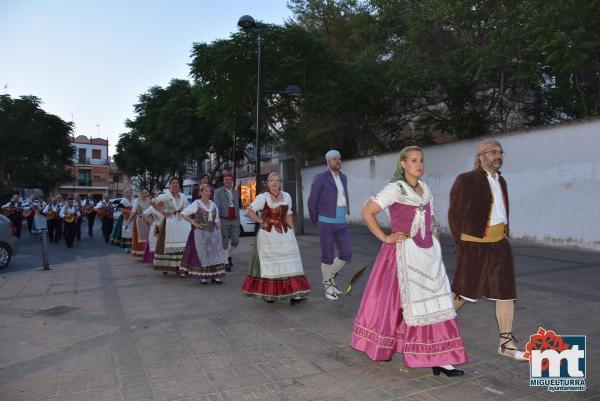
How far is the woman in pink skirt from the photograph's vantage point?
3.56 metres

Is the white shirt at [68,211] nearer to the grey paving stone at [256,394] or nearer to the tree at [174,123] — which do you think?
the tree at [174,123]

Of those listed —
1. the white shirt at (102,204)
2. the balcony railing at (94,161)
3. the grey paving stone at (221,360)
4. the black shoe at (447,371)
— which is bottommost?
the grey paving stone at (221,360)

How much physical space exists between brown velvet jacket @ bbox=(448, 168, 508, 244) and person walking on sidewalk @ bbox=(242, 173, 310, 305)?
2.69 m

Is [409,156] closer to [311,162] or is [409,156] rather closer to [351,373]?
[351,373]

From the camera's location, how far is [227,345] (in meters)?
4.61

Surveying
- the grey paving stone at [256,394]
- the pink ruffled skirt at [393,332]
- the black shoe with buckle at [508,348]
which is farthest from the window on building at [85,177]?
the black shoe with buckle at [508,348]

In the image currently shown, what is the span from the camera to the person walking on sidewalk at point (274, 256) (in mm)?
6145

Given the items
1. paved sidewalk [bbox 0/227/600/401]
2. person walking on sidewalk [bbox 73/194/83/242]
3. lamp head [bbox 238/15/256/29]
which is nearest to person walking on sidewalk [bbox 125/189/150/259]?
paved sidewalk [bbox 0/227/600/401]

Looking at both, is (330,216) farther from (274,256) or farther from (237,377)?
(237,377)

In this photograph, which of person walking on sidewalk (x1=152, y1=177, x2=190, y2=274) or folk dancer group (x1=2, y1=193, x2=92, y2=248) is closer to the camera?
person walking on sidewalk (x1=152, y1=177, x2=190, y2=274)

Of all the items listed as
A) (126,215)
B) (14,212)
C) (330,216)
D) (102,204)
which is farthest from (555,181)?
(14,212)

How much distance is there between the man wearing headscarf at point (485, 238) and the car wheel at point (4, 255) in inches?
→ 405

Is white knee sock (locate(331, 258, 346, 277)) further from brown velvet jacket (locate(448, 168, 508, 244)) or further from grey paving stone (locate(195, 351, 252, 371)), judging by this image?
brown velvet jacket (locate(448, 168, 508, 244))

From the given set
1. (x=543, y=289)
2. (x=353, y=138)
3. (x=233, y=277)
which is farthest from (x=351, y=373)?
(x=353, y=138)
